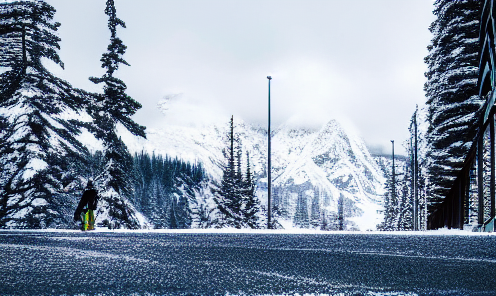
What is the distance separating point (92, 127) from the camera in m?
33.5

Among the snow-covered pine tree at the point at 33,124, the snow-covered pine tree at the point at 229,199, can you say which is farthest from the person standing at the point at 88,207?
the snow-covered pine tree at the point at 229,199

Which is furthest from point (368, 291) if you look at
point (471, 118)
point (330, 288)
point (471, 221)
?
point (471, 118)

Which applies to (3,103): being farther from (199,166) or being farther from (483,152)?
(199,166)

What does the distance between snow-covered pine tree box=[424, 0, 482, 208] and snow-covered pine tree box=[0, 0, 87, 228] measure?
19.7 metres

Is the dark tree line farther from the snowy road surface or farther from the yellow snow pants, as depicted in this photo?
the snowy road surface

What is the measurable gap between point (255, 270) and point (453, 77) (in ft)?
76.9

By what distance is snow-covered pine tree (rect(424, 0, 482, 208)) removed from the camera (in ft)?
78.5

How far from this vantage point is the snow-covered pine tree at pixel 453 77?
23.9 metres

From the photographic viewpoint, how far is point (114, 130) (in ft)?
111

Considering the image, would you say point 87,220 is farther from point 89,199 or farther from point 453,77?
point 453,77

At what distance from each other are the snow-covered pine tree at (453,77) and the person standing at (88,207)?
604 inches

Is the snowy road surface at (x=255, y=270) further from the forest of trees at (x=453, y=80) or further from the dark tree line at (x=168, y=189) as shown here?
the dark tree line at (x=168, y=189)

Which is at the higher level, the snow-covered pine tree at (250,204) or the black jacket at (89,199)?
the black jacket at (89,199)

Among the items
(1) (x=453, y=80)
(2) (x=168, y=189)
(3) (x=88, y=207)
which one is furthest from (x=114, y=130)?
(2) (x=168, y=189)
